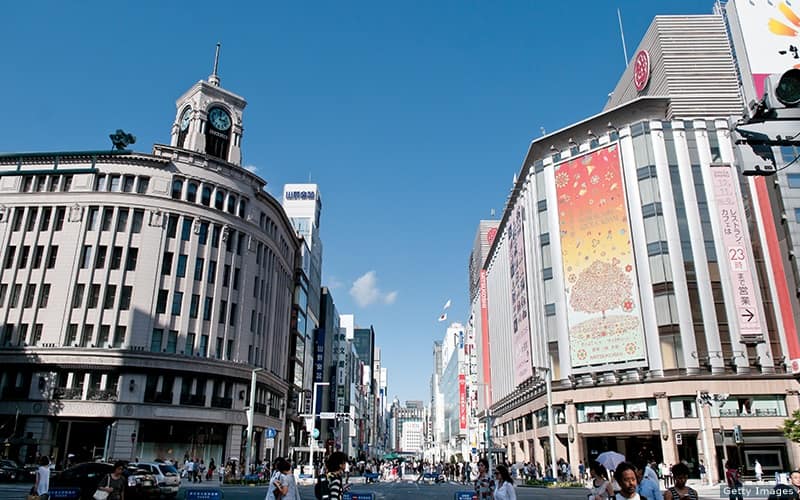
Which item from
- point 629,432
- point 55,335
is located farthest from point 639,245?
point 55,335

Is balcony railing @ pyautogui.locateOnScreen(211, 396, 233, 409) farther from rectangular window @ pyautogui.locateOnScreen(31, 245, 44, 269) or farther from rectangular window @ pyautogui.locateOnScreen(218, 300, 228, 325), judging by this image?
rectangular window @ pyautogui.locateOnScreen(31, 245, 44, 269)

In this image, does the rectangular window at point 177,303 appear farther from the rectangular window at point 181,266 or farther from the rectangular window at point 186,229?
the rectangular window at point 186,229

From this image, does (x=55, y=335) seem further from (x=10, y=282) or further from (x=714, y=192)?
(x=714, y=192)

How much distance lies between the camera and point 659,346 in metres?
45.0

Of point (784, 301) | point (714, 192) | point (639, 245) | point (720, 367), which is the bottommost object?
point (720, 367)

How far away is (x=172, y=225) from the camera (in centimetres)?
4984

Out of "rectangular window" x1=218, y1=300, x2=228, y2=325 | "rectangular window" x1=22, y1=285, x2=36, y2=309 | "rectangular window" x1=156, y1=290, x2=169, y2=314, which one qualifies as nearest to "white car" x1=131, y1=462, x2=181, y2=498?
"rectangular window" x1=156, y1=290, x2=169, y2=314

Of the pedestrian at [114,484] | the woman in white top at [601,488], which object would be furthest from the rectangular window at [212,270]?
the woman in white top at [601,488]

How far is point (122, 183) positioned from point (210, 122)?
458 inches

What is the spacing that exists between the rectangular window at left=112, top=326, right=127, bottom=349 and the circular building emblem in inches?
2018

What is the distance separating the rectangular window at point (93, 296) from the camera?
45.8 metres

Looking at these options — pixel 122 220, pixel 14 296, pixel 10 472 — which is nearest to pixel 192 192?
pixel 122 220

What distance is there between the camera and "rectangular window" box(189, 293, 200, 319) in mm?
48656

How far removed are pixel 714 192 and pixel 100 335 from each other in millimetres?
51286
